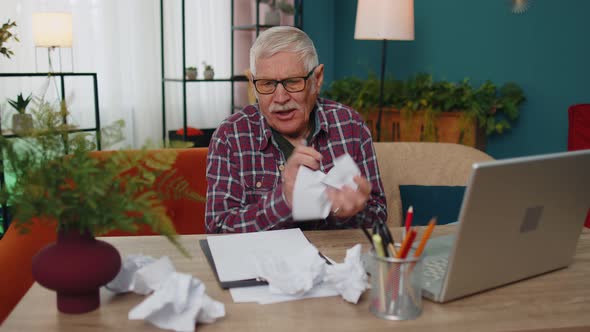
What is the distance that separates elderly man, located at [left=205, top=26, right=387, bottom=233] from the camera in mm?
→ 1647

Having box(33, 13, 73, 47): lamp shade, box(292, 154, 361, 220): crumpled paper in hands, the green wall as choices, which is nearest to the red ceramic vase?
box(292, 154, 361, 220): crumpled paper in hands

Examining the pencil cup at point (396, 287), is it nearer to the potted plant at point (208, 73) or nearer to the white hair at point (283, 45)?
the white hair at point (283, 45)

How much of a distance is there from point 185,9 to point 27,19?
51.1 inches

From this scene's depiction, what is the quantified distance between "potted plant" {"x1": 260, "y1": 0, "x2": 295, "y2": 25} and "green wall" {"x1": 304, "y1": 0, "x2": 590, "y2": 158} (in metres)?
0.90

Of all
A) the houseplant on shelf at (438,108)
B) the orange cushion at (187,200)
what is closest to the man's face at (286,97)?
the orange cushion at (187,200)

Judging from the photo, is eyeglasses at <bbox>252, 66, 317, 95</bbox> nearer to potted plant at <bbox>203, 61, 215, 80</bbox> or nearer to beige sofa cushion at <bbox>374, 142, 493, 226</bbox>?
beige sofa cushion at <bbox>374, 142, 493, 226</bbox>

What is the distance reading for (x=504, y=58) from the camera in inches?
164

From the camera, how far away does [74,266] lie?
0.95m

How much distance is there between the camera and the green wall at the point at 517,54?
3.80 meters

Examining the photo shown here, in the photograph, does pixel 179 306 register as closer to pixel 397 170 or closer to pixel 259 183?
pixel 259 183

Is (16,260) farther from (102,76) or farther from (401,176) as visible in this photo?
(102,76)

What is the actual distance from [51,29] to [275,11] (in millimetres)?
1908

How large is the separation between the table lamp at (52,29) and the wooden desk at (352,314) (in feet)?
10.6

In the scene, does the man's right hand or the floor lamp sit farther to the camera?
the floor lamp
